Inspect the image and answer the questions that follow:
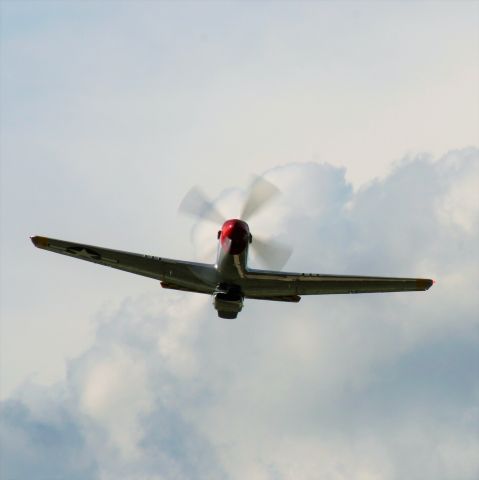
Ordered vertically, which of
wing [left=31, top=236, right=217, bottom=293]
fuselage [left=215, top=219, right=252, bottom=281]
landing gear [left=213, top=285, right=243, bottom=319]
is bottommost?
landing gear [left=213, top=285, right=243, bottom=319]

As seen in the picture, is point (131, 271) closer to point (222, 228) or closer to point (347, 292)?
point (222, 228)

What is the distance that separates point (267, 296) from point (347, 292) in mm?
5198

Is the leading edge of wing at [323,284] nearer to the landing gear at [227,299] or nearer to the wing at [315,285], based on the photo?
the wing at [315,285]

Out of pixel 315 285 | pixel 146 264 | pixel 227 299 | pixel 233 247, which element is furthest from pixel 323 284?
pixel 146 264

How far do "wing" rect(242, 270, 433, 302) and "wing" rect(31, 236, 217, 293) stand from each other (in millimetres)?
2846

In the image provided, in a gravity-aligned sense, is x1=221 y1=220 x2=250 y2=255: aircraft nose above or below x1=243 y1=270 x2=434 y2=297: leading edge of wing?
below

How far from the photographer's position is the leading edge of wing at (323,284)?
52812 millimetres

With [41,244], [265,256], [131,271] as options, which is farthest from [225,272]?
[41,244]

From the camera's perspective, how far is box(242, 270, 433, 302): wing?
173 ft

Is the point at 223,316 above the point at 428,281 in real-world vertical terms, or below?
below

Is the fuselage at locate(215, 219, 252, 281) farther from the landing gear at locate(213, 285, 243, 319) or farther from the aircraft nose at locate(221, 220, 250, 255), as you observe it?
the landing gear at locate(213, 285, 243, 319)

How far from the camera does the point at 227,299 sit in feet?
169

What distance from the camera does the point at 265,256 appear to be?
51375 mm

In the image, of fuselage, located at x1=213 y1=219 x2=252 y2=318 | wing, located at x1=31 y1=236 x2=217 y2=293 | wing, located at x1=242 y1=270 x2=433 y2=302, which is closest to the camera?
fuselage, located at x1=213 y1=219 x2=252 y2=318
